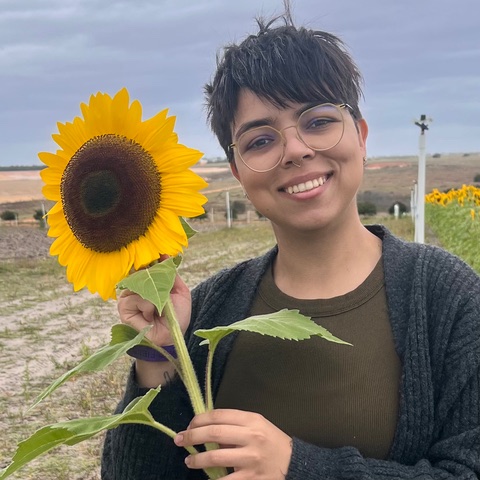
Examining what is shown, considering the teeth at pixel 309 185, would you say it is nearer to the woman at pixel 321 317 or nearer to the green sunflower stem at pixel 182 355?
the woman at pixel 321 317

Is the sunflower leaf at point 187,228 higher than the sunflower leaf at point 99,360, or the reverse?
the sunflower leaf at point 187,228

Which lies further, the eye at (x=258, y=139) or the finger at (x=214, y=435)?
the eye at (x=258, y=139)

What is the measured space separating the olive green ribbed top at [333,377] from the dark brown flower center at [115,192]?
1.49 feet

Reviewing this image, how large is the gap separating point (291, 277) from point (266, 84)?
41 cm

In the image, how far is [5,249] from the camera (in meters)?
15.5

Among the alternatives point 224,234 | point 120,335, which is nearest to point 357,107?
point 120,335

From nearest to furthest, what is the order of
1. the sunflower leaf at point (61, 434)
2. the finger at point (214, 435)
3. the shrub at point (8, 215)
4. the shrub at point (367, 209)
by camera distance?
the sunflower leaf at point (61, 434), the finger at point (214, 435), the shrub at point (8, 215), the shrub at point (367, 209)

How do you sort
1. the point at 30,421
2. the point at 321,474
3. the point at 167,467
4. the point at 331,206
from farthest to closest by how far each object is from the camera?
the point at 30,421 → the point at 167,467 → the point at 331,206 → the point at 321,474

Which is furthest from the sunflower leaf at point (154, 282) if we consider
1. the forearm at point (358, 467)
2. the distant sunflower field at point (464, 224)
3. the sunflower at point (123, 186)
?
the distant sunflower field at point (464, 224)

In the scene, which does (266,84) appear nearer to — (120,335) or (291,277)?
(291,277)

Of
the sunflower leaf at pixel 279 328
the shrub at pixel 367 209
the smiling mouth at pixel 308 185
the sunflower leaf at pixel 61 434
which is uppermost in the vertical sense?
the smiling mouth at pixel 308 185

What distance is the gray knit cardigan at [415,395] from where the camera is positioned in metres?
1.26

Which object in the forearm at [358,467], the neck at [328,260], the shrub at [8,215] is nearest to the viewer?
the forearm at [358,467]

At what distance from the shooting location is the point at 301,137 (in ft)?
4.50
